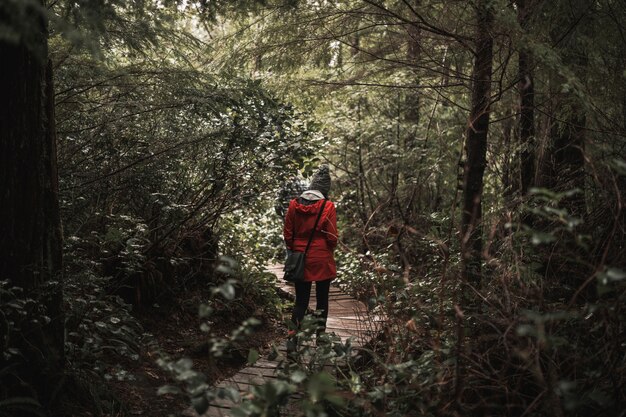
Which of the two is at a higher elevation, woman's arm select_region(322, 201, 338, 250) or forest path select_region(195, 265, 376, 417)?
woman's arm select_region(322, 201, 338, 250)

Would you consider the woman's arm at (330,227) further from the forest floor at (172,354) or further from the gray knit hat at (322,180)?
the forest floor at (172,354)

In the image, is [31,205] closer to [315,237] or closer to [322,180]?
[315,237]

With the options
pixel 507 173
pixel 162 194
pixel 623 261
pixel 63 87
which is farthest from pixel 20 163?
pixel 507 173

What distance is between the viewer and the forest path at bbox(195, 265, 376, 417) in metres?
4.87

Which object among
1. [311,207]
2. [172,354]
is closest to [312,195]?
[311,207]

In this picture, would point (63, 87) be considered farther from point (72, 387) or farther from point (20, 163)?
point (72, 387)

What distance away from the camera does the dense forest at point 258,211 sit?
136 inches

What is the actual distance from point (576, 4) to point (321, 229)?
3.39 meters

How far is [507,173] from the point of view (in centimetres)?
776

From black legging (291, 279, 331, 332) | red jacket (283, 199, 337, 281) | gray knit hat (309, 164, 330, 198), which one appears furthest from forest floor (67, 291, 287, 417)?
gray knit hat (309, 164, 330, 198)

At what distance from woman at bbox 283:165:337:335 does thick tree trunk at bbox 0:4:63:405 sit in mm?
2845

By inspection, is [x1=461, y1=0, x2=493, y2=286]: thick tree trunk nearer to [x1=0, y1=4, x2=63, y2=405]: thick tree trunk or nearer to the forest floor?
the forest floor

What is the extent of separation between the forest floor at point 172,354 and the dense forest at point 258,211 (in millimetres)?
29

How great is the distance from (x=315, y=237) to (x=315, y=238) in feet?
0.04
